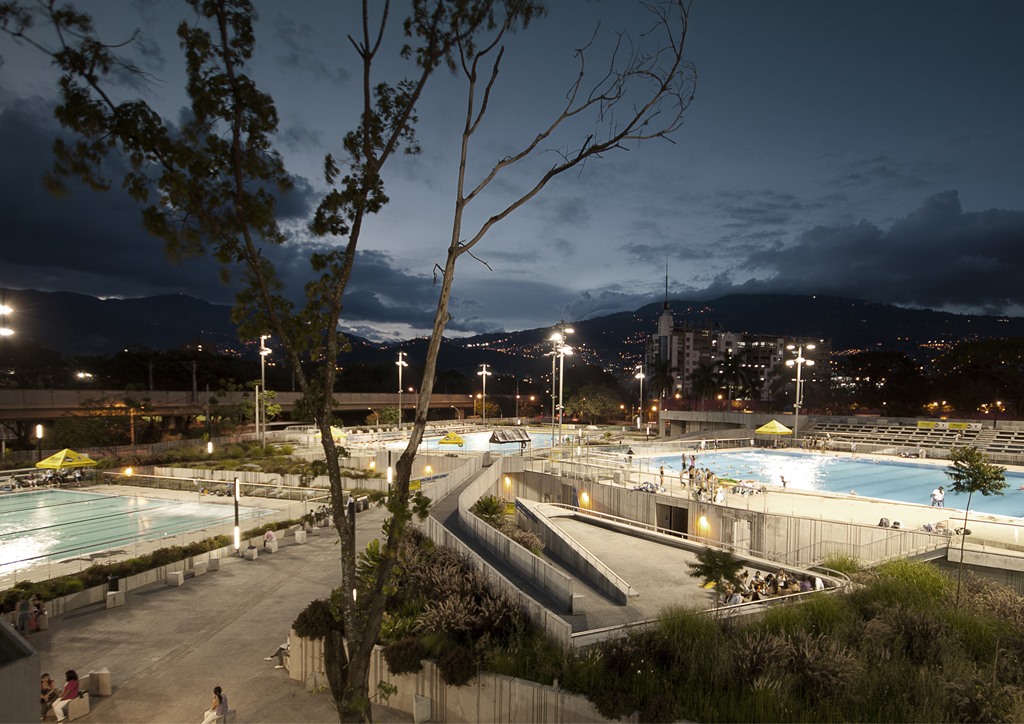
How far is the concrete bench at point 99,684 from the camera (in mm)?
10500

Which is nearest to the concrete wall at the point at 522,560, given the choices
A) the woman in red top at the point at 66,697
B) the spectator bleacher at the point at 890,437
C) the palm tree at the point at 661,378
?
the woman in red top at the point at 66,697

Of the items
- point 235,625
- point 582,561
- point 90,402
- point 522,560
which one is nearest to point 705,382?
point 582,561

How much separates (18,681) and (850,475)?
3781 centimetres

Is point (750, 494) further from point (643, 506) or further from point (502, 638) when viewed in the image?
point (502, 638)

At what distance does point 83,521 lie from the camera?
1061 inches

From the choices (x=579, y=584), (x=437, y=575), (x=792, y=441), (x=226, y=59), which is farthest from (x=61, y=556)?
(x=792, y=441)

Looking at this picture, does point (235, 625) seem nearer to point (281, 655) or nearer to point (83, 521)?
point (281, 655)

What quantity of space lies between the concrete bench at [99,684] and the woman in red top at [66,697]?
0.65 m

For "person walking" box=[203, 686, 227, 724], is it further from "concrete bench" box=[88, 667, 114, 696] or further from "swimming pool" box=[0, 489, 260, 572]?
"swimming pool" box=[0, 489, 260, 572]

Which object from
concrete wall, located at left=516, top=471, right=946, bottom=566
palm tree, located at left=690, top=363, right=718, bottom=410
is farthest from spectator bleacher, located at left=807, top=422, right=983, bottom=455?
concrete wall, located at left=516, top=471, right=946, bottom=566

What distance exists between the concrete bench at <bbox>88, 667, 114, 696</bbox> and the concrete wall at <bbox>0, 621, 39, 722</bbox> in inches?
230

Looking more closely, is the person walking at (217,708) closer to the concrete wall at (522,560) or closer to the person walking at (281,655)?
the person walking at (281,655)

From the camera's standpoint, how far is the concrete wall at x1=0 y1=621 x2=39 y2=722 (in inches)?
218

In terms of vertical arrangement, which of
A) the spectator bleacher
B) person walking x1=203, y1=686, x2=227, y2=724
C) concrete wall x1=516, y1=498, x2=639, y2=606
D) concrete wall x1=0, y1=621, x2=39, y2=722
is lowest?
person walking x1=203, y1=686, x2=227, y2=724
